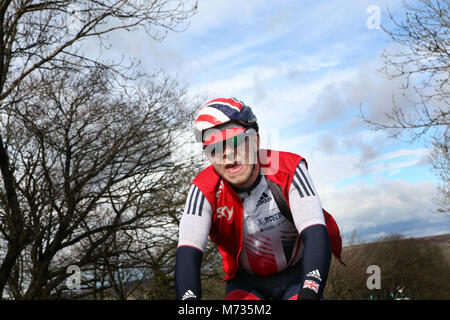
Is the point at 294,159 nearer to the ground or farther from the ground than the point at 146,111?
nearer to the ground

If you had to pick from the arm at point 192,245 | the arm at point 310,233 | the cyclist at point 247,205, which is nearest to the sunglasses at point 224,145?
the cyclist at point 247,205

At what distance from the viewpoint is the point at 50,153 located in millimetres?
10414

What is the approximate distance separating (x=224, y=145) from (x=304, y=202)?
0.59 meters

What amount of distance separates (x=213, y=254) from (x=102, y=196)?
4.01m

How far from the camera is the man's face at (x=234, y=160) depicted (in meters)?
2.79

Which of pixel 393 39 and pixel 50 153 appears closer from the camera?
pixel 393 39

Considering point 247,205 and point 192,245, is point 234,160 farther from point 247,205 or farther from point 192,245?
point 192,245

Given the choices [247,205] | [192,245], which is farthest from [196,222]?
[247,205]

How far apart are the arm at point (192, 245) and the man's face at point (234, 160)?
0.20m

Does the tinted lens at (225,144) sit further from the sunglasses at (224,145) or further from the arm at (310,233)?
the arm at (310,233)

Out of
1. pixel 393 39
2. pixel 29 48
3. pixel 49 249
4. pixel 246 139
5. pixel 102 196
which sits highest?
pixel 393 39

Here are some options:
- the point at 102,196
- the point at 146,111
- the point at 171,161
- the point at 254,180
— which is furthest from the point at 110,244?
the point at 254,180
